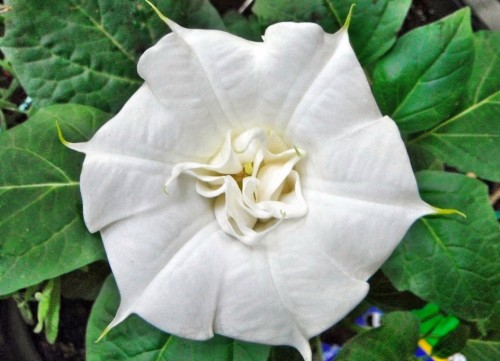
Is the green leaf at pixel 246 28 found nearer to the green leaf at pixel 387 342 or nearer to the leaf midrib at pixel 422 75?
the leaf midrib at pixel 422 75

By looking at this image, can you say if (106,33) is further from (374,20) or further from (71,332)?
(71,332)

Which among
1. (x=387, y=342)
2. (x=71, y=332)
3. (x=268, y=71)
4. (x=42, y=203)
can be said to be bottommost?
(x=71, y=332)

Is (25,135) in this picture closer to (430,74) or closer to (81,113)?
(81,113)

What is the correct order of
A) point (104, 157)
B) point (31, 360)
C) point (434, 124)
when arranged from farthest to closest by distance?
point (31, 360)
point (434, 124)
point (104, 157)

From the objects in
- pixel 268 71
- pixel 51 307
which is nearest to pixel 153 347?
pixel 51 307

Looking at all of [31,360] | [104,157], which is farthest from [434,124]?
[31,360]

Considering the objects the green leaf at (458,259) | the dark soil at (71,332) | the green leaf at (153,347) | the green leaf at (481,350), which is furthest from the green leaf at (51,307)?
the green leaf at (481,350)
